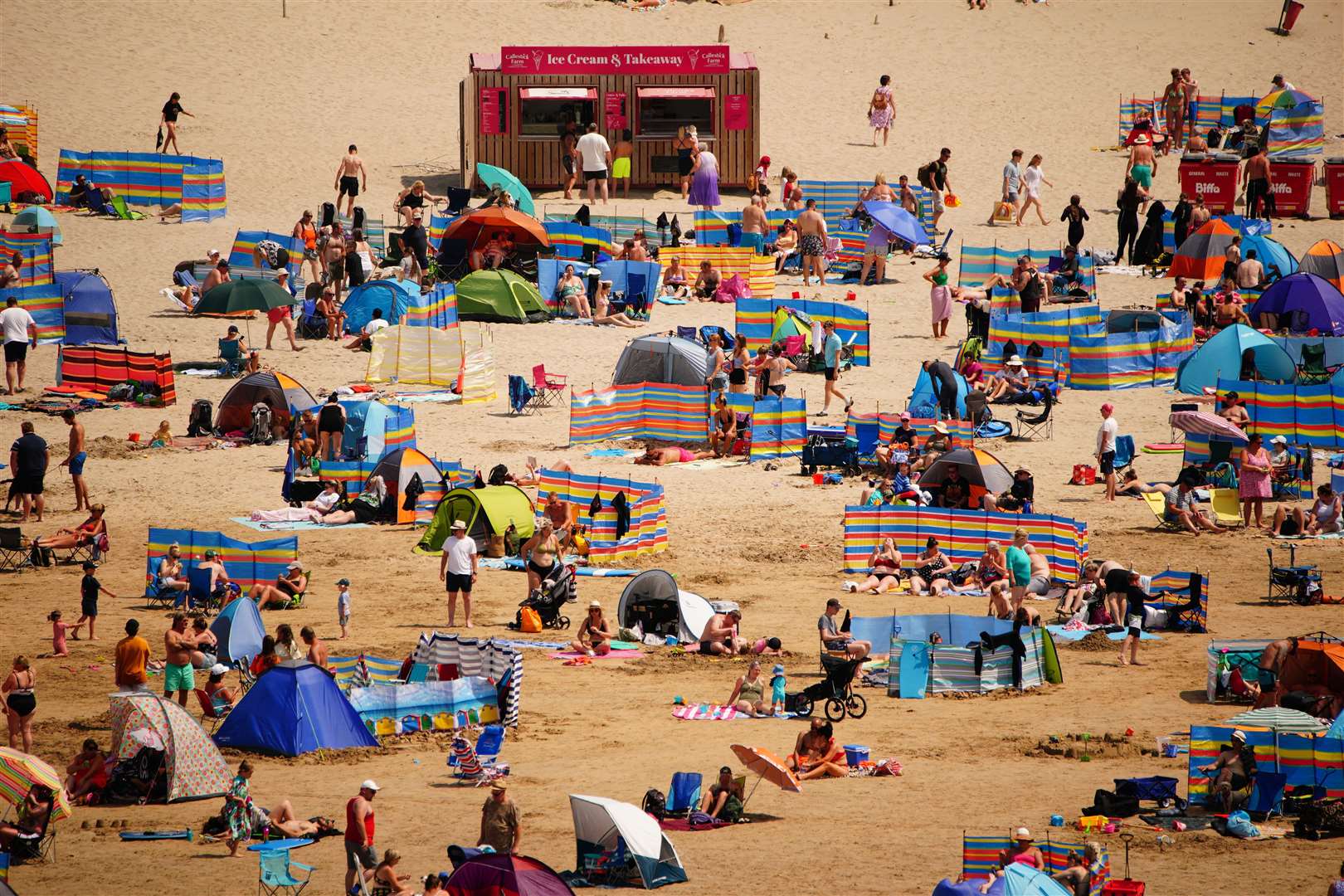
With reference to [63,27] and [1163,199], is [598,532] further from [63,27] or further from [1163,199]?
[63,27]

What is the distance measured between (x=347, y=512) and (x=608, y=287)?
9.25 meters

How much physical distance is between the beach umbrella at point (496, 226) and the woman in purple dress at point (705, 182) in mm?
4678

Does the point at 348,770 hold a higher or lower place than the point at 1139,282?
lower

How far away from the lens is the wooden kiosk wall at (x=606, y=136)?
122 ft

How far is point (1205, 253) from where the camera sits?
32.6 meters

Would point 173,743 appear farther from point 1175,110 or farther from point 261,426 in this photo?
point 1175,110

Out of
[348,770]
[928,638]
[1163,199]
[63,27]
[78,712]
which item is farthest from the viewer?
[63,27]

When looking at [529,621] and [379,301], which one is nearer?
[529,621]

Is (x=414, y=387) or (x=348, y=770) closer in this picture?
(x=348, y=770)

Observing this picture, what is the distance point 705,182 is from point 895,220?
434 centimetres

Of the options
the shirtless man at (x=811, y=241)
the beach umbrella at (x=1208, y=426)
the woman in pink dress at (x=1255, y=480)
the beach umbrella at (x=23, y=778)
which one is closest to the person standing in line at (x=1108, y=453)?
the beach umbrella at (x=1208, y=426)

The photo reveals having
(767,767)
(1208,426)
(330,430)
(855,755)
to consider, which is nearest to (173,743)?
(767,767)

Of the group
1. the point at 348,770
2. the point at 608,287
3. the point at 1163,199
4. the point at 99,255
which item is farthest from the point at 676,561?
the point at 1163,199

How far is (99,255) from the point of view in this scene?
3338cm
